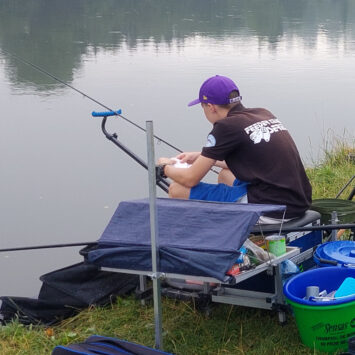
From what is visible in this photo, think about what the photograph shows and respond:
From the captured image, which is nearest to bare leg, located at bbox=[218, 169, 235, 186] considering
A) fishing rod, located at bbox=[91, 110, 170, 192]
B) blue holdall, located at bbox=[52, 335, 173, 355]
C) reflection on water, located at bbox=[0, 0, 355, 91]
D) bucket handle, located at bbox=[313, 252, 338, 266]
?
fishing rod, located at bbox=[91, 110, 170, 192]

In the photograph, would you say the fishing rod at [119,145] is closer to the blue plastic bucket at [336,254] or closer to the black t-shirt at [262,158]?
the black t-shirt at [262,158]

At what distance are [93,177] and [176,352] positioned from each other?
3.13 metres

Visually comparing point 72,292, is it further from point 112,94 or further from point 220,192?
point 112,94

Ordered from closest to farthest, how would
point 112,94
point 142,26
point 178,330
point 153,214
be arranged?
point 153,214 → point 178,330 → point 112,94 → point 142,26

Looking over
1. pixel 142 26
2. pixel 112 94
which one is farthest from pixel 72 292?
pixel 142 26

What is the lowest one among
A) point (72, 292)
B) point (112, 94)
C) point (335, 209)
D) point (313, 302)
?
point (112, 94)

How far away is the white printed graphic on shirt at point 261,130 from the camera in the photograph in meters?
2.53

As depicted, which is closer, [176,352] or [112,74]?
[176,352]

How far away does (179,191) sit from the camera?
2.78 m

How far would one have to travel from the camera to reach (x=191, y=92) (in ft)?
26.0

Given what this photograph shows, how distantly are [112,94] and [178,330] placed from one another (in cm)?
561

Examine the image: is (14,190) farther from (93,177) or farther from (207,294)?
(207,294)

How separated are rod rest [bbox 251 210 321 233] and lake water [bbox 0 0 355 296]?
150 cm

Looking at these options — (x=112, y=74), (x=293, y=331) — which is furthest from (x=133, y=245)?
(x=112, y=74)
